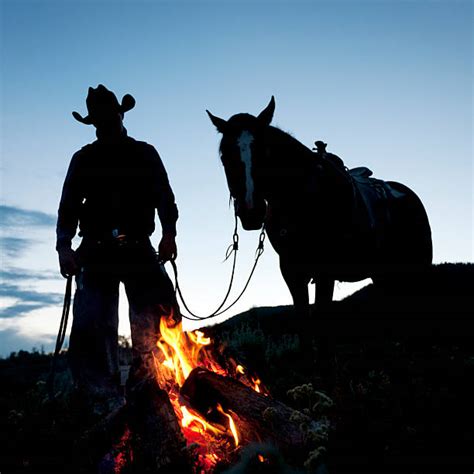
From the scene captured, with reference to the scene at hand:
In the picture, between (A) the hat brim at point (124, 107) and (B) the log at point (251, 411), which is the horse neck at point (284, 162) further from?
(B) the log at point (251, 411)

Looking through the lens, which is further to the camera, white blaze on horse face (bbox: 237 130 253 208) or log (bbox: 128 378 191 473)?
white blaze on horse face (bbox: 237 130 253 208)

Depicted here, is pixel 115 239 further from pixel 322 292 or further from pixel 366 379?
pixel 366 379

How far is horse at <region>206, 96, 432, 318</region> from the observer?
7.18 meters

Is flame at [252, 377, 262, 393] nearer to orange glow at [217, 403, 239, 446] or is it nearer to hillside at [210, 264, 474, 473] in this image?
hillside at [210, 264, 474, 473]

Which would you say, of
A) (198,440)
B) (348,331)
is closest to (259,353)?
(348,331)

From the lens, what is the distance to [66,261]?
623 centimetres

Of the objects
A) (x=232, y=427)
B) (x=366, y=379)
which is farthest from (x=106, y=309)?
(x=366, y=379)

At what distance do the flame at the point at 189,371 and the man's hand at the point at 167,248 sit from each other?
2.10 ft

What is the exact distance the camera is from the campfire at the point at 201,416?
4492mm

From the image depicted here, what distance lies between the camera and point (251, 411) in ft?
15.9

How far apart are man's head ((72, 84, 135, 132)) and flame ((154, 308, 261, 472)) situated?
88.0 inches

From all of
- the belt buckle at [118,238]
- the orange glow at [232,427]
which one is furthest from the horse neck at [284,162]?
the orange glow at [232,427]

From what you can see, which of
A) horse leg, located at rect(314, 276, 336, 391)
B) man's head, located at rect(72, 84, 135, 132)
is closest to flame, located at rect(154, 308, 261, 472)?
man's head, located at rect(72, 84, 135, 132)

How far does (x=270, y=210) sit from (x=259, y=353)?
13.4 feet
